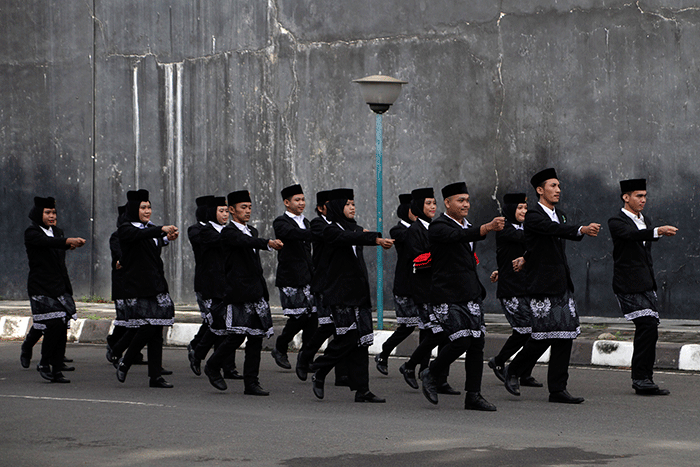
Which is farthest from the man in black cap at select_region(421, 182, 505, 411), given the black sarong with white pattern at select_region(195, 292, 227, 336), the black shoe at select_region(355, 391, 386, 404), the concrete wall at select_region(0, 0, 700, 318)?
the concrete wall at select_region(0, 0, 700, 318)

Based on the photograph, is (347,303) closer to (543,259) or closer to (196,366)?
(543,259)

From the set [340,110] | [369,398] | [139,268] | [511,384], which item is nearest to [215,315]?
[139,268]

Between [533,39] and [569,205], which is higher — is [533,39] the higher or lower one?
the higher one

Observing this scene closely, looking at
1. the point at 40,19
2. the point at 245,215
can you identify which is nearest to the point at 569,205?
the point at 245,215

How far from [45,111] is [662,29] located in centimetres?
1061

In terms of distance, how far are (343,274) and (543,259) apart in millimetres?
1625

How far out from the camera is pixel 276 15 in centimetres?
1847

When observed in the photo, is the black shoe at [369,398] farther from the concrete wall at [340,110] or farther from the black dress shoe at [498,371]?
the concrete wall at [340,110]

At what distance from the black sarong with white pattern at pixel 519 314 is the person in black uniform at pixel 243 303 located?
2.21 metres

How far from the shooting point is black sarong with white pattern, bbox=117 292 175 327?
10938 mm

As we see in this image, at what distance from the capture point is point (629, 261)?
9.95 metres

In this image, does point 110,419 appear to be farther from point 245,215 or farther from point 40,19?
point 40,19

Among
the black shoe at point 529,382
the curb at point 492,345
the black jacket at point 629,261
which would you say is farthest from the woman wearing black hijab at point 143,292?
the black jacket at point 629,261

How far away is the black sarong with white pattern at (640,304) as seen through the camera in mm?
9930
